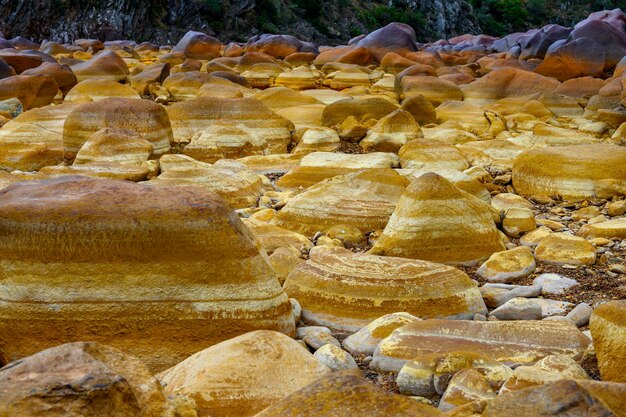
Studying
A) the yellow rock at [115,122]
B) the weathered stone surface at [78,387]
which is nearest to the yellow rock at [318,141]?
the yellow rock at [115,122]

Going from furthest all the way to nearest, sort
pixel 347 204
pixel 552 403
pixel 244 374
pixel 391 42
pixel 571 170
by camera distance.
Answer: pixel 391 42, pixel 571 170, pixel 347 204, pixel 244 374, pixel 552 403

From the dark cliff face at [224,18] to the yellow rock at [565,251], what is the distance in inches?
978

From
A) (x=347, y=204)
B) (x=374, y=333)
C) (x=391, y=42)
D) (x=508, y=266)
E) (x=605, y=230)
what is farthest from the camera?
(x=391, y=42)

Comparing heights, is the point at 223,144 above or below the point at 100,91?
above

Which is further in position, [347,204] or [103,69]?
[103,69]

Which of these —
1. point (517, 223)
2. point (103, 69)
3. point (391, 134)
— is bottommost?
point (103, 69)

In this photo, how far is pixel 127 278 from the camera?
301 centimetres

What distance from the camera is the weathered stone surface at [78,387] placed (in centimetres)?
183

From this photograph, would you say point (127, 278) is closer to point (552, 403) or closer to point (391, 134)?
point (552, 403)

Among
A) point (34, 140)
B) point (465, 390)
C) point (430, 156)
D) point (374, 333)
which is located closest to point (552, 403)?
point (465, 390)

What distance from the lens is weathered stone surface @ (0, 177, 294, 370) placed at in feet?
9.75

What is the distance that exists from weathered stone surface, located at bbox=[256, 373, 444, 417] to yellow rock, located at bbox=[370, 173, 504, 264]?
2503 millimetres

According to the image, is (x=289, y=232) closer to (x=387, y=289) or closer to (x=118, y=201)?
(x=387, y=289)

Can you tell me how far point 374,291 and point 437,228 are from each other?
3.35 feet
